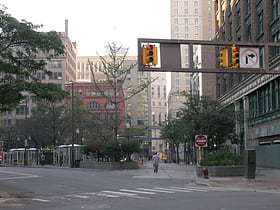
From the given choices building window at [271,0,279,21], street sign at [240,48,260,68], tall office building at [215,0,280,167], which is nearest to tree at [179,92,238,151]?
tall office building at [215,0,280,167]

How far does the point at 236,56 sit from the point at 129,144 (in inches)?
927

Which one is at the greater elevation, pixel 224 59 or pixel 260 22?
pixel 260 22

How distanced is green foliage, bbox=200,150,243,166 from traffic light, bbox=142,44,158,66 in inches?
535

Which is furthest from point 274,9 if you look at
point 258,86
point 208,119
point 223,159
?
point 223,159

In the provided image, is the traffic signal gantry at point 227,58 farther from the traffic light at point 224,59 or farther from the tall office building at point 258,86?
the tall office building at point 258,86

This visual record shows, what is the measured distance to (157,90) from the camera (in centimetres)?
19462

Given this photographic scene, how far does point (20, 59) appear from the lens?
24.0m

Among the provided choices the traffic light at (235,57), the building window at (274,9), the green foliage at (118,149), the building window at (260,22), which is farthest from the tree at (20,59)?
the building window at (260,22)

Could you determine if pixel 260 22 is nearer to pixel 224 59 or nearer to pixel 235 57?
pixel 235 57

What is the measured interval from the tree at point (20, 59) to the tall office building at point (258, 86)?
18488 millimetres

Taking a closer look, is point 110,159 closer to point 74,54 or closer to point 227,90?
point 227,90

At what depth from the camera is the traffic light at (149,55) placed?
17.3m

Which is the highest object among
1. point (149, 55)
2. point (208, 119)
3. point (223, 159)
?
point (149, 55)

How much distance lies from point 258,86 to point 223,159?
48.5 feet
